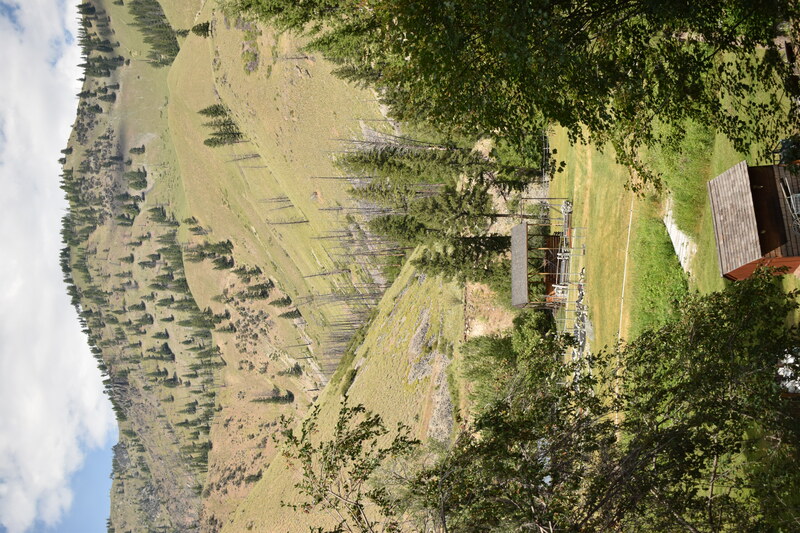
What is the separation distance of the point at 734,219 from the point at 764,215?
1.22 m

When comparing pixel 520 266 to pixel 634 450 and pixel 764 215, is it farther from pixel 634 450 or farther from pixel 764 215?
pixel 634 450

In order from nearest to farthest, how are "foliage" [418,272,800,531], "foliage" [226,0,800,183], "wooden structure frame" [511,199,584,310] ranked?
"foliage" [418,272,800,531] < "foliage" [226,0,800,183] < "wooden structure frame" [511,199,584,310]

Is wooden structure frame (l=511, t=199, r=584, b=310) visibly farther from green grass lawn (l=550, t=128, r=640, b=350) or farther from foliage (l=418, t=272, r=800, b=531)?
foliage (l=418, t=272, r=800, b=531)

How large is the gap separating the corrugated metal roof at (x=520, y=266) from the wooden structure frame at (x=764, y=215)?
2255cm

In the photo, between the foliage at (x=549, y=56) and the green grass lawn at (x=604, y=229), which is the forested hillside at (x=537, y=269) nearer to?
the foliage at (x=549, y=56)

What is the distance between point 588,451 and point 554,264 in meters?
35.1

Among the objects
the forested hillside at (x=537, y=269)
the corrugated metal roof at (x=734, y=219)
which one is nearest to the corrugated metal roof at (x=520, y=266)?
the forested hillside at (x=537, y=269)

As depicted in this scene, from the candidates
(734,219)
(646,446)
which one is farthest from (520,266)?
(646,446)

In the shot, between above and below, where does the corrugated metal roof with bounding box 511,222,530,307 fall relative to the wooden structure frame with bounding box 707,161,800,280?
above

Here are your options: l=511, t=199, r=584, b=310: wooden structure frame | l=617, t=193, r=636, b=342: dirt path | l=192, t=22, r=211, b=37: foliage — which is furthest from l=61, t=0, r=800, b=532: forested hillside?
l=192, t=22, r=211, b=37: foliage

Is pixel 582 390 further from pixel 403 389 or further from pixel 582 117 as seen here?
pixel 403 389

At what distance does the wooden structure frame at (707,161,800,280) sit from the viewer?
2236cm

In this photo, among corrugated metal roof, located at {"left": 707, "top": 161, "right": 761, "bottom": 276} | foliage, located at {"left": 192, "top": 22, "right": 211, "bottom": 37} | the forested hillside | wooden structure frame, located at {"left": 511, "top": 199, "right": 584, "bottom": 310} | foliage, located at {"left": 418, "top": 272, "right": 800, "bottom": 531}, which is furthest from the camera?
foliage, located at {"left": 192, "top": 22, "right": 211, "bottom": 37}

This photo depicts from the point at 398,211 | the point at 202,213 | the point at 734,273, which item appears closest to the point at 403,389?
the point at 398,211
